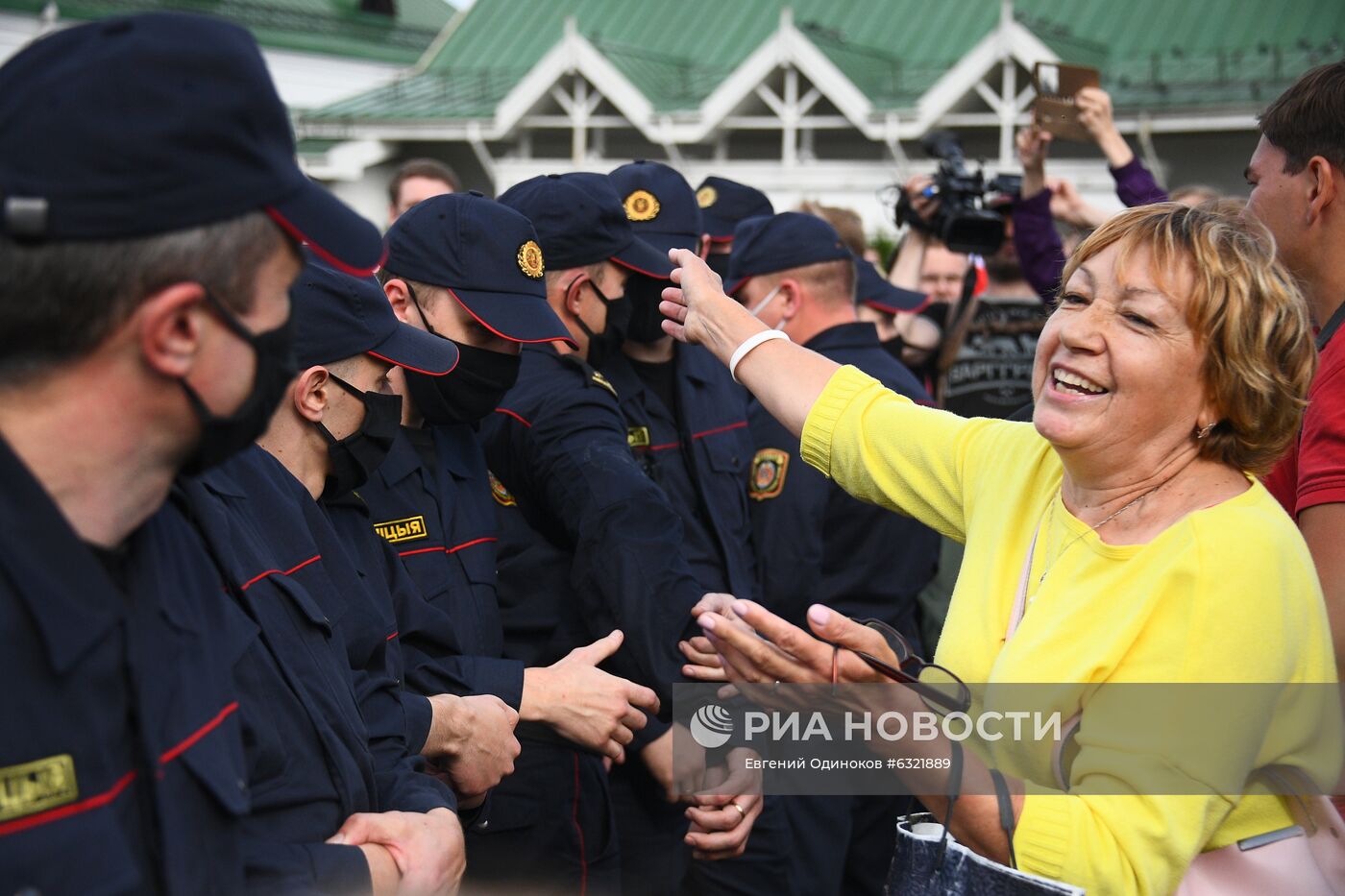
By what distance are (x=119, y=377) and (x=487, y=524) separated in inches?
72.4

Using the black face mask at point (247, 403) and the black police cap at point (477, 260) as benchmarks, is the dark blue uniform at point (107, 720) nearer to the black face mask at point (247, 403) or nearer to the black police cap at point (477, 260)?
the black face mask at point (247, 403)

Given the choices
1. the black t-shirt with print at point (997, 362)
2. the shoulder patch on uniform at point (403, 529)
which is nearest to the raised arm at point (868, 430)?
the shoulder patch on uniform at point (403, 529)

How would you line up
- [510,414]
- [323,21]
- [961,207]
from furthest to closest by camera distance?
1. [323,21]
2. [961,207]
3. [510,414]

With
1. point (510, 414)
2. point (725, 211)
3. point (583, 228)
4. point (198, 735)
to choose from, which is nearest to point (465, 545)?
point (510, 414)

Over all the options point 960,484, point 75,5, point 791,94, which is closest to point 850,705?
point 960,484

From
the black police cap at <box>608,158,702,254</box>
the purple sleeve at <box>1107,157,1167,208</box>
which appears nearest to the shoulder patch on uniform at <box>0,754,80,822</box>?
the black police cap at <box>608,158,702,254</box>

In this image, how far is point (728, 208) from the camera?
6.00 m

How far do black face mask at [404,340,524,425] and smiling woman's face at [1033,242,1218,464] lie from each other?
4.69ft

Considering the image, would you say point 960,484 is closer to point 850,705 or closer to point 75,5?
point 850,705

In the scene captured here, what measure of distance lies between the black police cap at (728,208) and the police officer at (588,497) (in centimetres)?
211

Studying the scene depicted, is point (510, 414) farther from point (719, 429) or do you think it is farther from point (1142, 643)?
point (1142, 643)

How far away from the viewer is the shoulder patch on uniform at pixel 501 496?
352cm

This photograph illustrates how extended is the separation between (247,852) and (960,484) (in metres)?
1.54

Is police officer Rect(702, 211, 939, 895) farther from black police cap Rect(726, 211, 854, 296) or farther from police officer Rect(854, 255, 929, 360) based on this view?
police officer Rect(854, 255, 929, 360)
